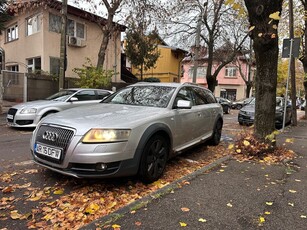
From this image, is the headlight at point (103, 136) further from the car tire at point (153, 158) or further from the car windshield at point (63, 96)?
the car windshield at point (63, 96)

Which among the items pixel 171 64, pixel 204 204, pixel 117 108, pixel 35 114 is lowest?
pixel 204 204

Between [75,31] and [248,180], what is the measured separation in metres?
17.4

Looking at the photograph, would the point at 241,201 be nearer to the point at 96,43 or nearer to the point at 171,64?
the point at 96,43

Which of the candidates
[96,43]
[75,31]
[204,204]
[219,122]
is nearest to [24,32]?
[75,31]

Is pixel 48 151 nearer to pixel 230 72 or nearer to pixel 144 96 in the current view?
pixel 144 96

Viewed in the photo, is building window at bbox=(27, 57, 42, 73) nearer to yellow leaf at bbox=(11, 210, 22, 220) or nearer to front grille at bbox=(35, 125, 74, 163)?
front grille at bbox=(35, 125, 74, 163)

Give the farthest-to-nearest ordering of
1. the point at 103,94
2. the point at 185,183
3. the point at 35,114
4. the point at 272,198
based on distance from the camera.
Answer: the point at 103,94
the point at 35,114
the point at 185,183
the point at 272,198

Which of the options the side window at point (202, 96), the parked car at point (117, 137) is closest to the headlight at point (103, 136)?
the parked car at point (117, 137)

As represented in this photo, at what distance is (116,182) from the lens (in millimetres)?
4145

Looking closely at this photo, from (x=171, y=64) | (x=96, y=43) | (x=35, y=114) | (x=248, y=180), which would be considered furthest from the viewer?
(x=171, y=64)

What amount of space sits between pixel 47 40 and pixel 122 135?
15291mm

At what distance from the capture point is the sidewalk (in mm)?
Result: 2949

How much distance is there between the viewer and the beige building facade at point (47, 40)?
55.1 feet

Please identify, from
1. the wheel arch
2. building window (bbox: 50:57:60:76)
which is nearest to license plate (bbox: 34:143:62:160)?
the wheel arch
